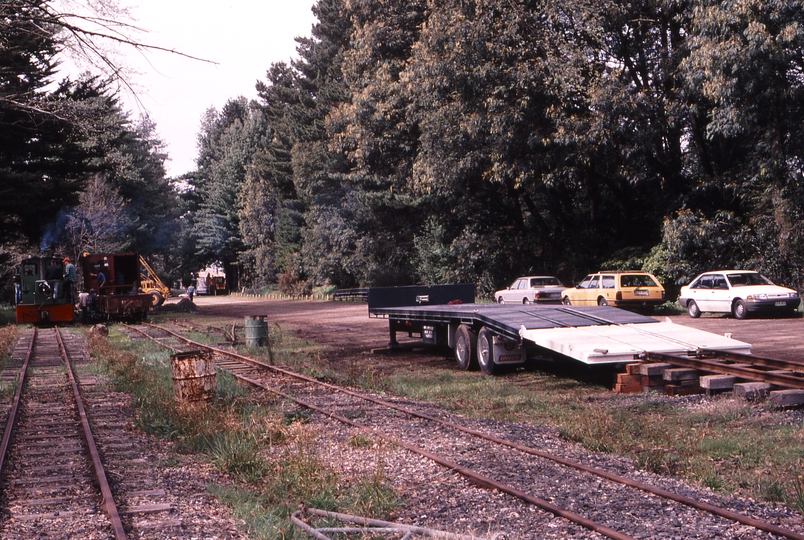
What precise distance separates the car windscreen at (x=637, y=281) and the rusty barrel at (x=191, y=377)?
19.6 metres

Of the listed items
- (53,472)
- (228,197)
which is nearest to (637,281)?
(53,472)

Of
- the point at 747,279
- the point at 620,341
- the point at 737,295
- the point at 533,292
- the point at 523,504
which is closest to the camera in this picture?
the point at 523,504

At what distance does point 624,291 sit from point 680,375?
54.9ft

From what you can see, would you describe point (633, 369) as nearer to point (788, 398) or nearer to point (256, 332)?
point (788, 398)

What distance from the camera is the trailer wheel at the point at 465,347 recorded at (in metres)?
14.9

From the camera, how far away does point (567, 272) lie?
1479 inches

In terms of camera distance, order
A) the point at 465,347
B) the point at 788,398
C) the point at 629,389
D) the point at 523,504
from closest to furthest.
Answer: the point at 523,504 → the point at 788,398 → the point at 629,389 → the point at 465,347

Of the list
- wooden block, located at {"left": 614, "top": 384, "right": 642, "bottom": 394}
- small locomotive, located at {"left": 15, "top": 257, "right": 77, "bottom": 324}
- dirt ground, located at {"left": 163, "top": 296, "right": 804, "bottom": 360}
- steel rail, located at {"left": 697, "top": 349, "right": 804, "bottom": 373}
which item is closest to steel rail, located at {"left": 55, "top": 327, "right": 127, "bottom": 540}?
wooden block, located at {"left": 614, "top": 384, "right": 642, "bottom": 394}

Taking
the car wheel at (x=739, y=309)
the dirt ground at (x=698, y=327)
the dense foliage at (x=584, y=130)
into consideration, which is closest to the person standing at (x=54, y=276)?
the dirt ground at (x=698, y=327)

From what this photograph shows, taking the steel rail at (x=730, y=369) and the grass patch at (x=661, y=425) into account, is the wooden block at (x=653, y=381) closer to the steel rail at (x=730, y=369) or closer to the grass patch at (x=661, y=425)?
the grass patch at (x=661, y=425)

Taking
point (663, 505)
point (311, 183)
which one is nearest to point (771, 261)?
point (663, 505)

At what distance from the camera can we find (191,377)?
35.3 feet

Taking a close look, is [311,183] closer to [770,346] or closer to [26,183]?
[26,183]

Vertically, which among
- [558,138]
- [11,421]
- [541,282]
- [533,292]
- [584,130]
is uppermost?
[584,130]
